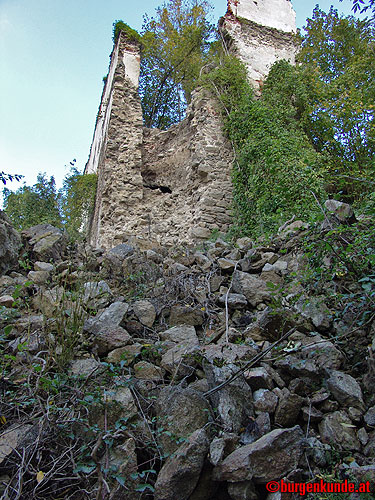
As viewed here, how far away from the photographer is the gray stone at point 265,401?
2.04m

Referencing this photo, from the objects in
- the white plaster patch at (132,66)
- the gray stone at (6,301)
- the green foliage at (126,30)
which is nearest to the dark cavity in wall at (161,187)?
the white plaster patch at (132,66)

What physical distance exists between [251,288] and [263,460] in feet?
6.03

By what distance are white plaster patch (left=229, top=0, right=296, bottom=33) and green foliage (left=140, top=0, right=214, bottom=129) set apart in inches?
79.7

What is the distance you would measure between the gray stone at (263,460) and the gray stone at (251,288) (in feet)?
5.30

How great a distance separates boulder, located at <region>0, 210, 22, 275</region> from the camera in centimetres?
393

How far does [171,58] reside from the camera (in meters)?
11.2

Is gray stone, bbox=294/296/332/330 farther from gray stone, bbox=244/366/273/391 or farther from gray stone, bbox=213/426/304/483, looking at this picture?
gray stone, bbox=213/426/304/483

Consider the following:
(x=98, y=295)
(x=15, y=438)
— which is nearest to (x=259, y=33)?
(x=98, y=295)

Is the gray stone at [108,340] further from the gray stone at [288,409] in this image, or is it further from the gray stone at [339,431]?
the gray stone at [339,431]

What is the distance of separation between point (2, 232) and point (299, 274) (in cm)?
302

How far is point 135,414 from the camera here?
1.95m

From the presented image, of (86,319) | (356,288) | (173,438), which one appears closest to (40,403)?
(173,438)

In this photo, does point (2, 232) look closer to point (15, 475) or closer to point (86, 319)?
point (86, 319)

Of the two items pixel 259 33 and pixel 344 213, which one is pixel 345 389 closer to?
pixel 344 213
